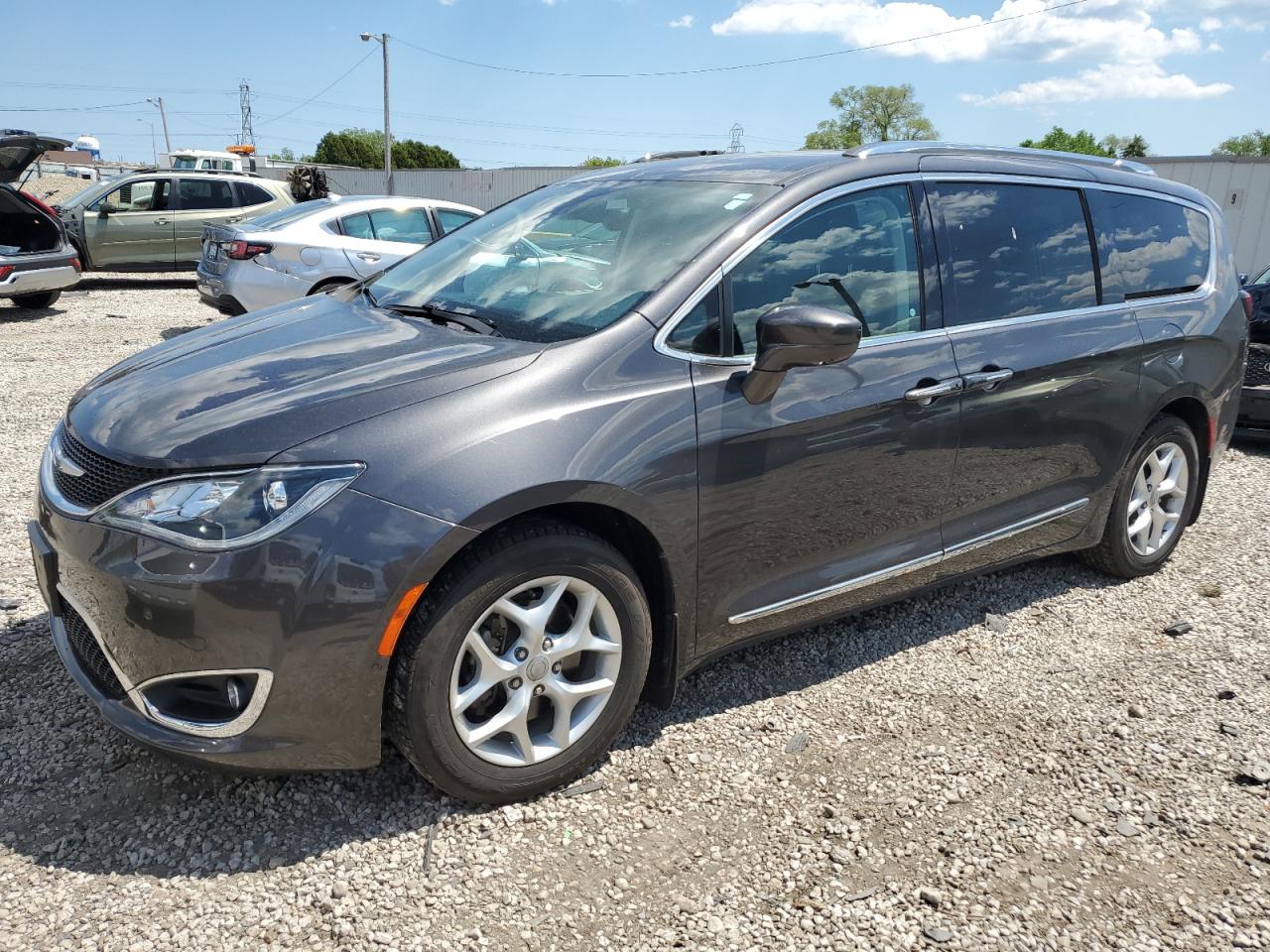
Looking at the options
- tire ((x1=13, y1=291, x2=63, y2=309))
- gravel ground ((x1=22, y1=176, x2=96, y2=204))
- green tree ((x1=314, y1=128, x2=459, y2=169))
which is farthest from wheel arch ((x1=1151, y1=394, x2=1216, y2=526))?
green tree ((x1=314, y1=128, x2=459, y2=169))

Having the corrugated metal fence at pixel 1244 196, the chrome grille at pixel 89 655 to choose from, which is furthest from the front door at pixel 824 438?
the corrugated metal fence at pixel 1244 196

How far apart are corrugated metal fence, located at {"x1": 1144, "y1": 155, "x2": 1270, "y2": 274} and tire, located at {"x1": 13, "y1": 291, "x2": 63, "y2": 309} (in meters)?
20.1

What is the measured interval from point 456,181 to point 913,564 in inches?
1585

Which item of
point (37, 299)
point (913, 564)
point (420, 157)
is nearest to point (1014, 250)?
point (913, 564)

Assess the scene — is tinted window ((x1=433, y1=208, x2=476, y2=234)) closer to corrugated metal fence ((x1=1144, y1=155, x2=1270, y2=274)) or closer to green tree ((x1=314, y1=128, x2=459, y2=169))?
corrugated metal fence ((x1=1144, y1=155, x2=1270, y2=274))

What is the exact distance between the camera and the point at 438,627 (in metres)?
2.39

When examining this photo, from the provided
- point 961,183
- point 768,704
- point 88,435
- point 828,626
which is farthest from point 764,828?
point 961,183

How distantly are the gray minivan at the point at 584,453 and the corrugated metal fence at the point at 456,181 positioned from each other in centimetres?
3294

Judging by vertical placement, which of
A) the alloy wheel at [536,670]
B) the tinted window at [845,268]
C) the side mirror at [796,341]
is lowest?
the alloy wheel at [536,670]

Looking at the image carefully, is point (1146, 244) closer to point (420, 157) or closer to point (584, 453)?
point (584, 453)

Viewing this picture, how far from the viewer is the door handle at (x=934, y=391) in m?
3.20

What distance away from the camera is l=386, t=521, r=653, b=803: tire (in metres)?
2.42

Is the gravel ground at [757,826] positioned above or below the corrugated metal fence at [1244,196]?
below

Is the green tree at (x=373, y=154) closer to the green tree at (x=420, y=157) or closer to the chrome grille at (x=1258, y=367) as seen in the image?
the green tree at (x=420, y=157)
